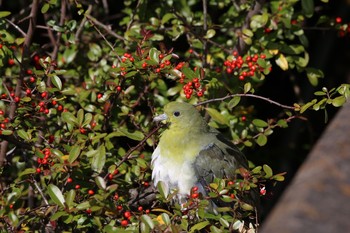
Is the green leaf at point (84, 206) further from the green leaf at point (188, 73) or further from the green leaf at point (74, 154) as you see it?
the green leaf at point (188, 73)

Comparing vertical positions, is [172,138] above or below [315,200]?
below

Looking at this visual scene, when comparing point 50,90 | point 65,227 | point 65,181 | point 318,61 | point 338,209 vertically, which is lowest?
point 318,61

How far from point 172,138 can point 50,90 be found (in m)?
0.87

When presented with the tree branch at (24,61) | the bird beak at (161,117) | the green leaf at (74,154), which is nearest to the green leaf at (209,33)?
the bird beak at (161,117)

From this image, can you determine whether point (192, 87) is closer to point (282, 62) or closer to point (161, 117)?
point (161, 117)

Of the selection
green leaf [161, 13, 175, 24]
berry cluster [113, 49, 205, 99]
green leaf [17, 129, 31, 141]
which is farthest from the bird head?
green leaf [17, 129, 31, 141]

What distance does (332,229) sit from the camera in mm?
1935

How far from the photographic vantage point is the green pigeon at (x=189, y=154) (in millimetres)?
4297

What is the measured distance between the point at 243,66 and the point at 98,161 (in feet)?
4.24

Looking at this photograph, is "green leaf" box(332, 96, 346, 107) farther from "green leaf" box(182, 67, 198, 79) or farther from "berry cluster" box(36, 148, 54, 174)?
"berry cluster" box(36, 148, 54, 174)

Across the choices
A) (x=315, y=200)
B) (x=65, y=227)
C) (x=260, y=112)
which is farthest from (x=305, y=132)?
(x=315, y=200)

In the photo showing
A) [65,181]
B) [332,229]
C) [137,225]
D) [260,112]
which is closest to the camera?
[332,229]

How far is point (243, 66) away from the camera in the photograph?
4605 millimetres

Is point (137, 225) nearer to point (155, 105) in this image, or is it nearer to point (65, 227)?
point (65, 227)
